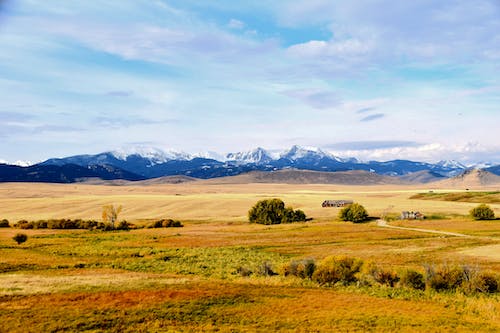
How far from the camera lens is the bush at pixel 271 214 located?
129 m

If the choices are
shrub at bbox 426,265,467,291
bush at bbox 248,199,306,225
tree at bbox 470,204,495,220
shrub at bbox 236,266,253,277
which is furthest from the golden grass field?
bush at bbox 248,199,306,225

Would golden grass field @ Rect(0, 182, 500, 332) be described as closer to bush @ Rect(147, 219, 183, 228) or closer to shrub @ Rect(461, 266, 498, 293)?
shrub @ Rect(461, 266, 498, 293)

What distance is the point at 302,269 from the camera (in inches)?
1896

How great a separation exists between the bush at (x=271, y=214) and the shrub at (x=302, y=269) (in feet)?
259

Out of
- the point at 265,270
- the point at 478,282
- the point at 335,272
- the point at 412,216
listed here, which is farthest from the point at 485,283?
the point at 412,216

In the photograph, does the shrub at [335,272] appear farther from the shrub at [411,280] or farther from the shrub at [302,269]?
the shrub at [411,280]

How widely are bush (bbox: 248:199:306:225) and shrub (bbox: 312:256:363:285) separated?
80.8m

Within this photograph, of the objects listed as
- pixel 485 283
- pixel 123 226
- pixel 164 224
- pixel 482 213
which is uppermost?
pixel 485 283

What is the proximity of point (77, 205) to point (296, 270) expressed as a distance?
151 metres

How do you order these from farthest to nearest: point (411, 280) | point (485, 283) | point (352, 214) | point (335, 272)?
point (352, 214)
point (335, 272)
point (411, 280)
point (485, 283)

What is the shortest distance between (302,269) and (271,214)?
82.3 m

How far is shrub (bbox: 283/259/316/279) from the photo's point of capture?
47625 millimetres

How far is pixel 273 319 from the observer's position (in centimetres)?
2970

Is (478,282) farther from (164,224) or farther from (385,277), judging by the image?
(164,224)
